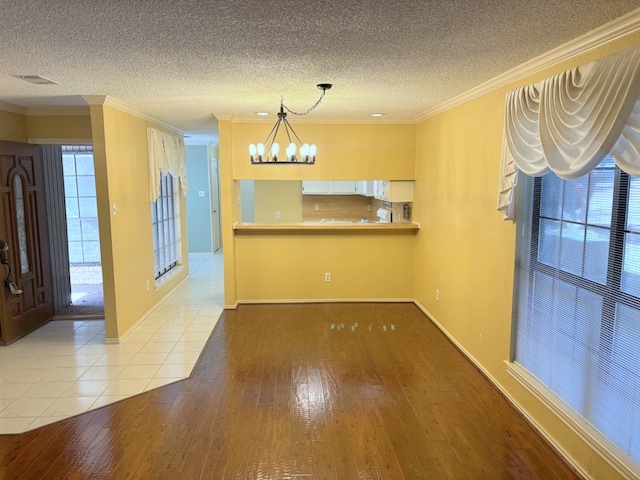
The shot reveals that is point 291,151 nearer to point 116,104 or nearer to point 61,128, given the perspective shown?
point 116,104

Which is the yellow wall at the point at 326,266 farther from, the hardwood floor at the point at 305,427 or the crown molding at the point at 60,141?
the crown molding at the point at 60,141

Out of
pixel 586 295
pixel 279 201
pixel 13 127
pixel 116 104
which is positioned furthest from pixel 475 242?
pixel 13 127

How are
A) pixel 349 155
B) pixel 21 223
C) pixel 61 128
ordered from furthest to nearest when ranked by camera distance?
1. pixel 349 155
2. pixel 61 128
3. pixel 21 223

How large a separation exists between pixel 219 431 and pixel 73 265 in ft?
21.3

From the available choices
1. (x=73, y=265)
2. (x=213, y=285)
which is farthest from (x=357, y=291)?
(x=73, y=265)

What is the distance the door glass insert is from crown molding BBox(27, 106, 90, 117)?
744 millimetres

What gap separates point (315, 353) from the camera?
397cm

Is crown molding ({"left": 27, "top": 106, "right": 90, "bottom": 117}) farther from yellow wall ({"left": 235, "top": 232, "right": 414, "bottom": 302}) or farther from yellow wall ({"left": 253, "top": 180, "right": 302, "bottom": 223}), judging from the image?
yellow wall ({"left": 253, "top": 180, "right": 302, "bottom": 223})

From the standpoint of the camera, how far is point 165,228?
612cm

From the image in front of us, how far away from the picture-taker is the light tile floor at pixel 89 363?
121 inches

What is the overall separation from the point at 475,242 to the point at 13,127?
186 inches

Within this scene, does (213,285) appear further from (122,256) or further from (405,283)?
(405,283)

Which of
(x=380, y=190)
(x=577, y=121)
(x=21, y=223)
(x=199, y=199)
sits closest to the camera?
(x=577, y=121)

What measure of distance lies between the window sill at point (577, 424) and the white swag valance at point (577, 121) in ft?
3.97
